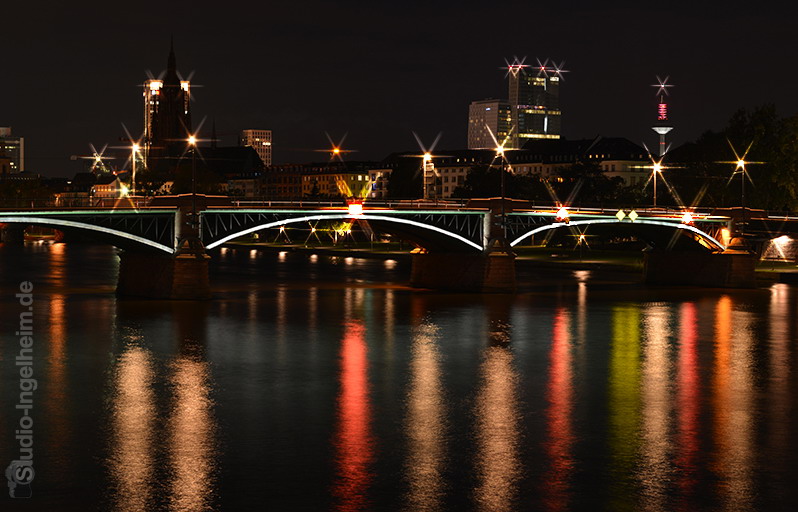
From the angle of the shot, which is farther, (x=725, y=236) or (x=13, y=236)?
(x=13, y=236)

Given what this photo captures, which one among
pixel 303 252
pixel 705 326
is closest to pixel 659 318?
pixel 705 326

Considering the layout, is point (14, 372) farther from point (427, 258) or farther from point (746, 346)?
point (427, 258)

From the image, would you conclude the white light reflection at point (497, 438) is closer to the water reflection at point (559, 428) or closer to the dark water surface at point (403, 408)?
the dark water surface at point (403, 408)

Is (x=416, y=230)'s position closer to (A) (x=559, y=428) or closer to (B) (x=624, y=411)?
(B) (x=624, y=411)

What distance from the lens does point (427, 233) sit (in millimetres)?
74562

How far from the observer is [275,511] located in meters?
20.0

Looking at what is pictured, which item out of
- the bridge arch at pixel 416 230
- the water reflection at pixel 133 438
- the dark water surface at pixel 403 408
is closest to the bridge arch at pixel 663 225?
the bridge arch at pixel 416 230

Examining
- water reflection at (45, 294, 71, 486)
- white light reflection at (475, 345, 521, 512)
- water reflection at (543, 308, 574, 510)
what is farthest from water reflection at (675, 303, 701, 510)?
water reflection at (45, 294, 71, 486)

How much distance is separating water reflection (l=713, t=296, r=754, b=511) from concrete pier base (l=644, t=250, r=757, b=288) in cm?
3225

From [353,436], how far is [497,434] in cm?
343

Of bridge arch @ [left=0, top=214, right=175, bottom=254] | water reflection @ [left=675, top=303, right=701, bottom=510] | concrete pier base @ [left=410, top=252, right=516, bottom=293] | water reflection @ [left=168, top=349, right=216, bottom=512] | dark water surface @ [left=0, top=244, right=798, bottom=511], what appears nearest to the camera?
water reflection @ [left=168, top=349, right=216, bottom=512]

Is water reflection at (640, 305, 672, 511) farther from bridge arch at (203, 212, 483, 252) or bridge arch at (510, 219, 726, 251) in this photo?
bridge arch at (510, 219, 726, 251)

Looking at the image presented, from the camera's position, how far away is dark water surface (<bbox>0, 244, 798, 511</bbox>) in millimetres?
21422

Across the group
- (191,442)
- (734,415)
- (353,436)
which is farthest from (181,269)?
(734,415)
